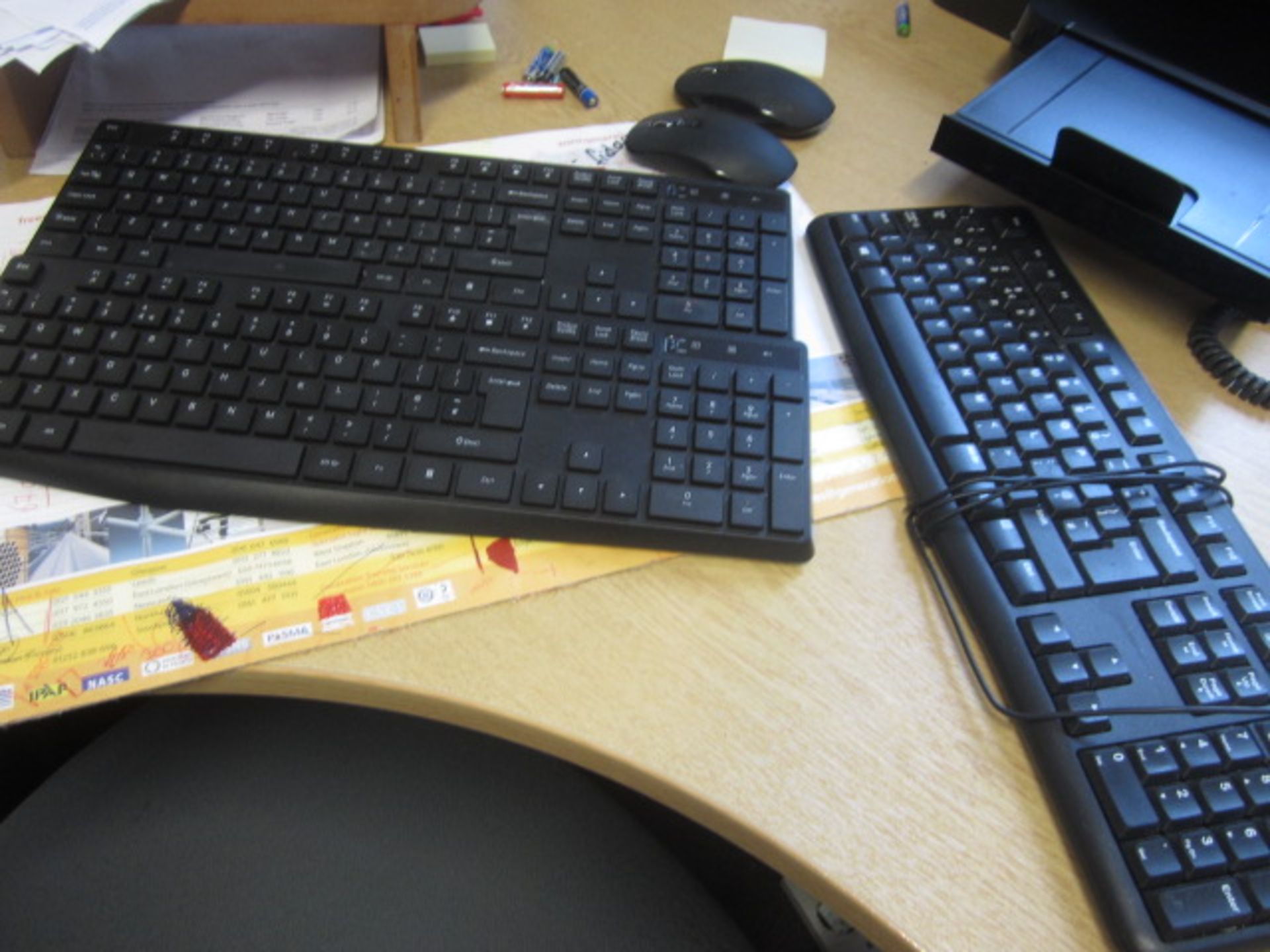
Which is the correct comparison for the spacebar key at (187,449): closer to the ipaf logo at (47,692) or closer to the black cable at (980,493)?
the ipaf logo at (47,692)

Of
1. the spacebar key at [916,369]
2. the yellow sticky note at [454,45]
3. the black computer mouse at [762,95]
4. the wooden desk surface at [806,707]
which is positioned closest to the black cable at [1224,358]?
the wooden desk surface at [806,707]

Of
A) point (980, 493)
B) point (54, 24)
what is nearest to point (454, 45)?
point (54, 24)

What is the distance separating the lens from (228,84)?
0.68 metres

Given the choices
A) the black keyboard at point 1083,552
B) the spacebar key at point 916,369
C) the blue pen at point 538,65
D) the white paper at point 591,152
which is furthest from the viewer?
the blue pen at point 538,65

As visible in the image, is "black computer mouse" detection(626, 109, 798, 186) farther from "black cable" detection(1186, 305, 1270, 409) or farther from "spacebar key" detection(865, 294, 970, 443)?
"black cable" detection(1186, 305, 1270, 409)

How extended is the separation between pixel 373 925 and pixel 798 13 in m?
0.79

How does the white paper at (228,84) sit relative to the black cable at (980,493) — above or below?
above

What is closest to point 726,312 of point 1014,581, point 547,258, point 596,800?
point 547,258

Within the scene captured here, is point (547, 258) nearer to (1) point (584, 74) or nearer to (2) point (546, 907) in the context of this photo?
(1) point (584, 74)

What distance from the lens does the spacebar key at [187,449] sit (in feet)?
1.51

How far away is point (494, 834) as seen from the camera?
571 mm

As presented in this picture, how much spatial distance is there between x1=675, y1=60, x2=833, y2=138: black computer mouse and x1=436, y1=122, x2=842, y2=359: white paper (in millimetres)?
59

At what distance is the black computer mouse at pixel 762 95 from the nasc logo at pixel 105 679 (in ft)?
1.84

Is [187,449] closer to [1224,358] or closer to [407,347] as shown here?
[407,347]
